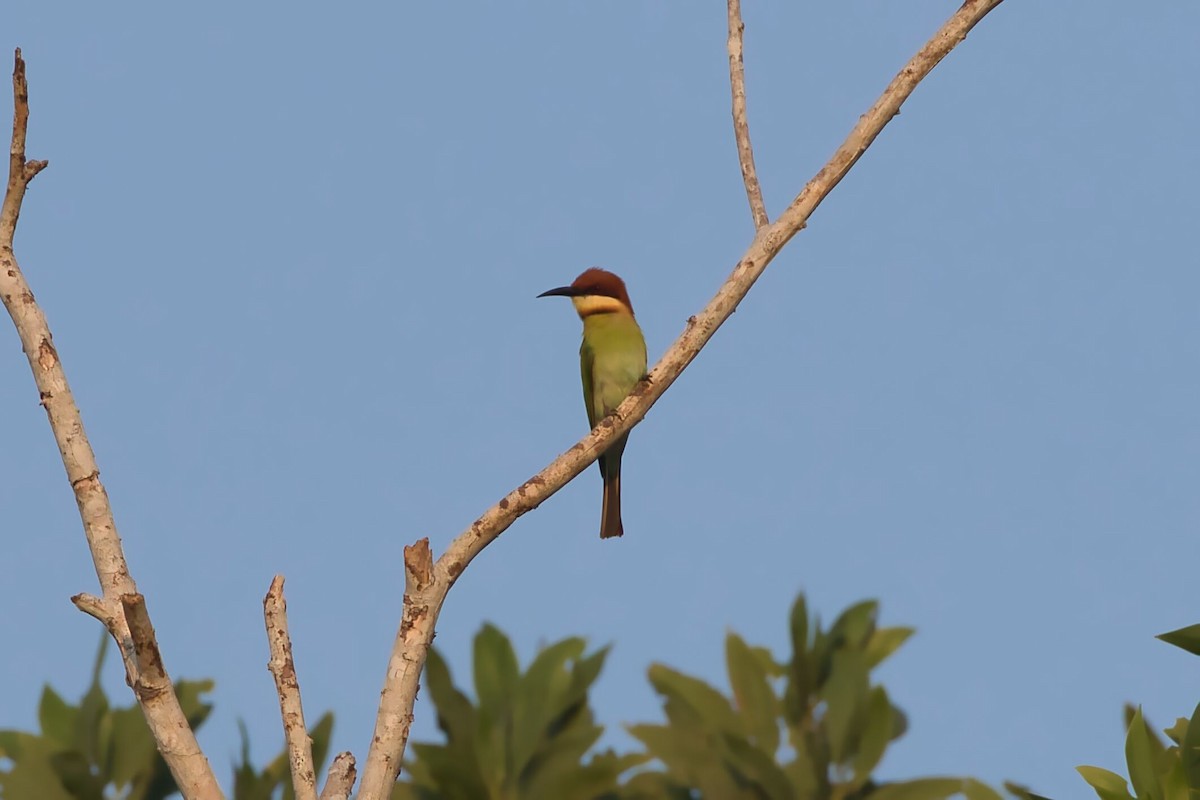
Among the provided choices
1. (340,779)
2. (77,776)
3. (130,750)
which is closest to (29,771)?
(77,776)

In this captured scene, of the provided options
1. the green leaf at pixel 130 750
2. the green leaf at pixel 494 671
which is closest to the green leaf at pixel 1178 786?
the green leaf at pixel 494 671

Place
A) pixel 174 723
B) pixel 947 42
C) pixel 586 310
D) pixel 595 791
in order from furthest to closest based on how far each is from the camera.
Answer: pixel 586 310 < pixel 595 791 < pixel 947 42 < pixel 174 723

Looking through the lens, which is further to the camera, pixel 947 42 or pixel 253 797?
pixel 253 797

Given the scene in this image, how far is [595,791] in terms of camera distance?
353 inches

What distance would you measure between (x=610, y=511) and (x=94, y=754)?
378 centimetres

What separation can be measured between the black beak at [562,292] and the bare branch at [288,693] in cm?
489

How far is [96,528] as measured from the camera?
223 inches

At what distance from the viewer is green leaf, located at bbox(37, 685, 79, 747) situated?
29.6 ft

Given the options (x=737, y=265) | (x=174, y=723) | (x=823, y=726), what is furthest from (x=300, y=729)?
(x=823, y=726)

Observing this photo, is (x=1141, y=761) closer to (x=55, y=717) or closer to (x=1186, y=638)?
(x=1186, y=638)

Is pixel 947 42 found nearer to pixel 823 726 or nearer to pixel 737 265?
pixel 737 265

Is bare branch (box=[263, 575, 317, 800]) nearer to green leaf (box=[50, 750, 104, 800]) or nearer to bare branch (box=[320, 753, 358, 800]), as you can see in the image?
bare branch (box=[320, 753, 358, 800])

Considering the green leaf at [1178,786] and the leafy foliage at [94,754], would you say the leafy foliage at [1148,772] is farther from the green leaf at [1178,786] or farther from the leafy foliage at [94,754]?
the leafy foliage at [94,754]

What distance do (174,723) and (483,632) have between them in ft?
12.0
